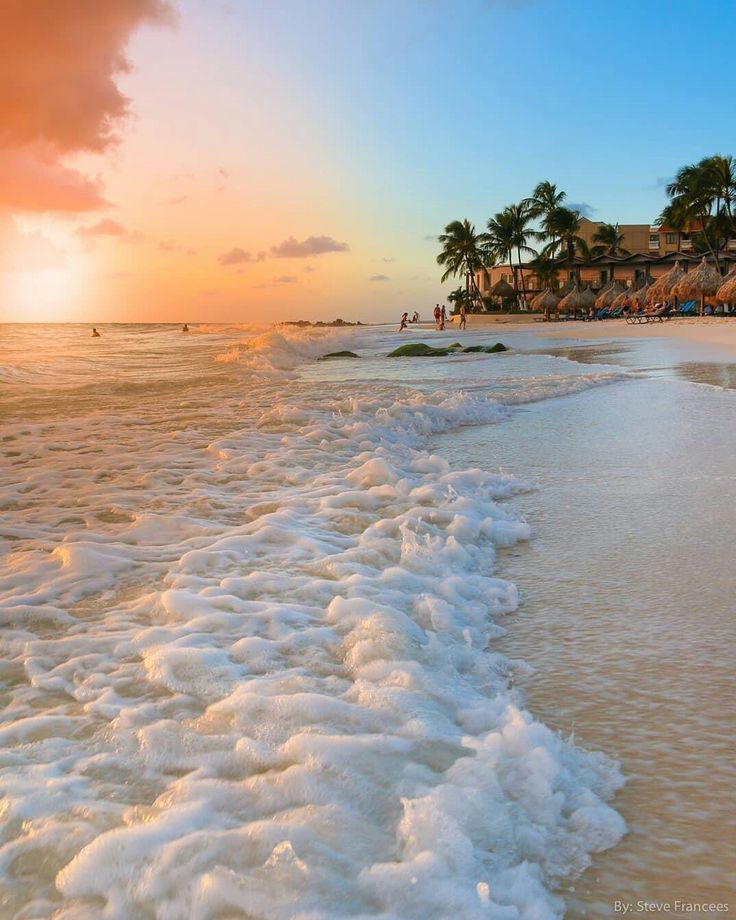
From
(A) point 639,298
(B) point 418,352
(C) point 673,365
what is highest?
(A) point 639,298

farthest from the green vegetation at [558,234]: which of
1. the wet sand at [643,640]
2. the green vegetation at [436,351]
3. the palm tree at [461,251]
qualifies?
the wet sand at [643,640]

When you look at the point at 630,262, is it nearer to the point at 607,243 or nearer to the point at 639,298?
the point at 607,243

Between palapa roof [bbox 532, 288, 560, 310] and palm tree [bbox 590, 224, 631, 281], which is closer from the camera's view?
palapa roof [bbox 532, 288, 560, 310]

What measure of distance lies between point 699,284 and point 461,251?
35609mm

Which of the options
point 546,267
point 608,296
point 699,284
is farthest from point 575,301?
point 699,284

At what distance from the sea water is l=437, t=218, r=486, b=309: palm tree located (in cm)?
7421

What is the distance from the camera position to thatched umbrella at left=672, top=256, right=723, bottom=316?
44.0 metres

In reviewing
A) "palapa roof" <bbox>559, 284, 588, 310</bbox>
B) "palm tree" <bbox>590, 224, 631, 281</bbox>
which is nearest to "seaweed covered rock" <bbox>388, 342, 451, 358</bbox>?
"palapa roof" <bbox>559, 284, 588, 310</bbox>

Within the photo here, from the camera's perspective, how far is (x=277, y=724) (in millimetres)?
2156

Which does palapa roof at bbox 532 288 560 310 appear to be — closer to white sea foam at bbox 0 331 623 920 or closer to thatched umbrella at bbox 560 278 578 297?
thatched umbrella at bbox 560 278 578 297

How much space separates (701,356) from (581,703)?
16.9m

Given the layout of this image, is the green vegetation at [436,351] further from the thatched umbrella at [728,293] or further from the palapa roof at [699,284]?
the palapa roof at [699,284]

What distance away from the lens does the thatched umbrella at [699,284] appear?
44.0 meters

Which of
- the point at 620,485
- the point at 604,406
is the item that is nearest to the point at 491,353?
the point at 604,406
